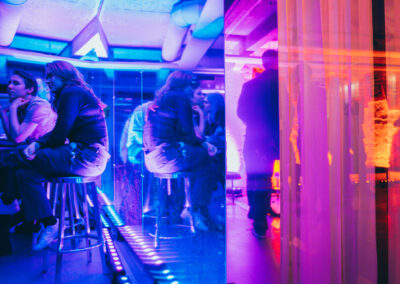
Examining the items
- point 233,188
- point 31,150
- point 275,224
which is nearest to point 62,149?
point 31,150

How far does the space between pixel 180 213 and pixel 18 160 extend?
1081 mm

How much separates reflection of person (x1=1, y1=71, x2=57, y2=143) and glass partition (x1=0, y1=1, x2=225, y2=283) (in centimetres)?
32

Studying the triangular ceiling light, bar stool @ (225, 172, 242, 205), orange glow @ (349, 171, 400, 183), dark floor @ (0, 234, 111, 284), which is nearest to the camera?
orange glow @ (349, 171, 400, 183)

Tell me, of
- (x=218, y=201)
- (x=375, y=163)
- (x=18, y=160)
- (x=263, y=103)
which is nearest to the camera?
(x=375, y=163)

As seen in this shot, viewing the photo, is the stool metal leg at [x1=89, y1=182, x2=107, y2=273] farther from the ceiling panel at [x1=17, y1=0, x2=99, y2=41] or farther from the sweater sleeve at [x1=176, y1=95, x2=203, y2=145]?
the ceiling panel at [x1=17, y1=0, x2=99, y2=41]

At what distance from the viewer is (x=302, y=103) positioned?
1598 mm

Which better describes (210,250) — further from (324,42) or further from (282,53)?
(324,42)

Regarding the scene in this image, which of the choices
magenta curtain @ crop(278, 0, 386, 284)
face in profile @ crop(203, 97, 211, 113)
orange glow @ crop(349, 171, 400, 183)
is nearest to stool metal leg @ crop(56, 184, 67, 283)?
face in profile @ crop(203, 97, 211, 113)

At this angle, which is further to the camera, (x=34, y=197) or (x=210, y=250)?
(x=210, y=250)

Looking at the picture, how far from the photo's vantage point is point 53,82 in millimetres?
1916

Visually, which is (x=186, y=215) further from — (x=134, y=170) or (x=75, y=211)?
(x=75, y=211)

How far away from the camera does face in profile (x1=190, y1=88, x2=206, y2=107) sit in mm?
2025

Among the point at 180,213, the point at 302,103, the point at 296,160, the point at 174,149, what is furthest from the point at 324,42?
the point at 180,213

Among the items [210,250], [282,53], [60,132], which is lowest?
[210,250]
